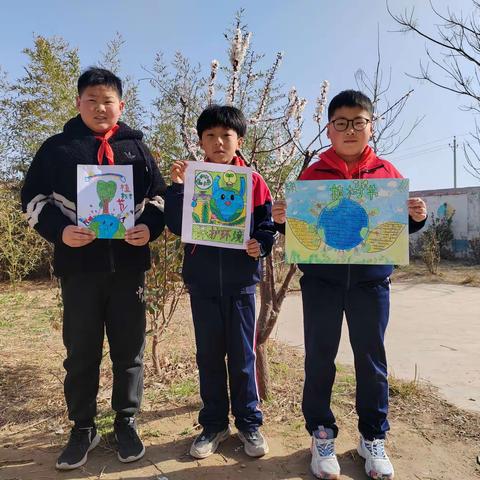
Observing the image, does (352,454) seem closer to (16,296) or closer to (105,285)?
(105,285)

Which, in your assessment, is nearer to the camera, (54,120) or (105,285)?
(105,285)

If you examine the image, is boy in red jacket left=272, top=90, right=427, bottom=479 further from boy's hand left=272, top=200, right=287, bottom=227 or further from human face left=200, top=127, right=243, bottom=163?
human face left=200, top=127, right=243, bottom=163

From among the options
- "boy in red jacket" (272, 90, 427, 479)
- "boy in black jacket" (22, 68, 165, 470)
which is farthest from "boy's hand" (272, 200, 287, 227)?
"boy in black jacket" (22, 68, 165, 470)

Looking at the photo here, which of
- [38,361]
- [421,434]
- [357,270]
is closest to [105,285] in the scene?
[357,270]

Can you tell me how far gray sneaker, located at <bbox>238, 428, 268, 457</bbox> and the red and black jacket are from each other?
35.5 inches

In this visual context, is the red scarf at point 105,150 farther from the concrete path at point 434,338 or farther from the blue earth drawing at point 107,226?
the concrete path at point 434,338

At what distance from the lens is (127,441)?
7.43 ft

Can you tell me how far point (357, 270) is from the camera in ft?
6.91

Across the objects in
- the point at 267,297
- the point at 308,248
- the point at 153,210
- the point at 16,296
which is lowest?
the point at 16,296

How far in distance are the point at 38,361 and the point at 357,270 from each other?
318 cm

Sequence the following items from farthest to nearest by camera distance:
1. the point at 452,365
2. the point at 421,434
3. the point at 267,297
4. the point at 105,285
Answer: the point at 452,365, the point at 267,297, the point at 421,434, the point at 105,285

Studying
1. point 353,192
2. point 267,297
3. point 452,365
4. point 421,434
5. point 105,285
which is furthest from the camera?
point 452,365

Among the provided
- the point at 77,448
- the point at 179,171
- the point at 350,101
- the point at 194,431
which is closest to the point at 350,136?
the point at 350,101

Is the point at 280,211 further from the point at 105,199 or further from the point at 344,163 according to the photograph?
the point at 105,199
